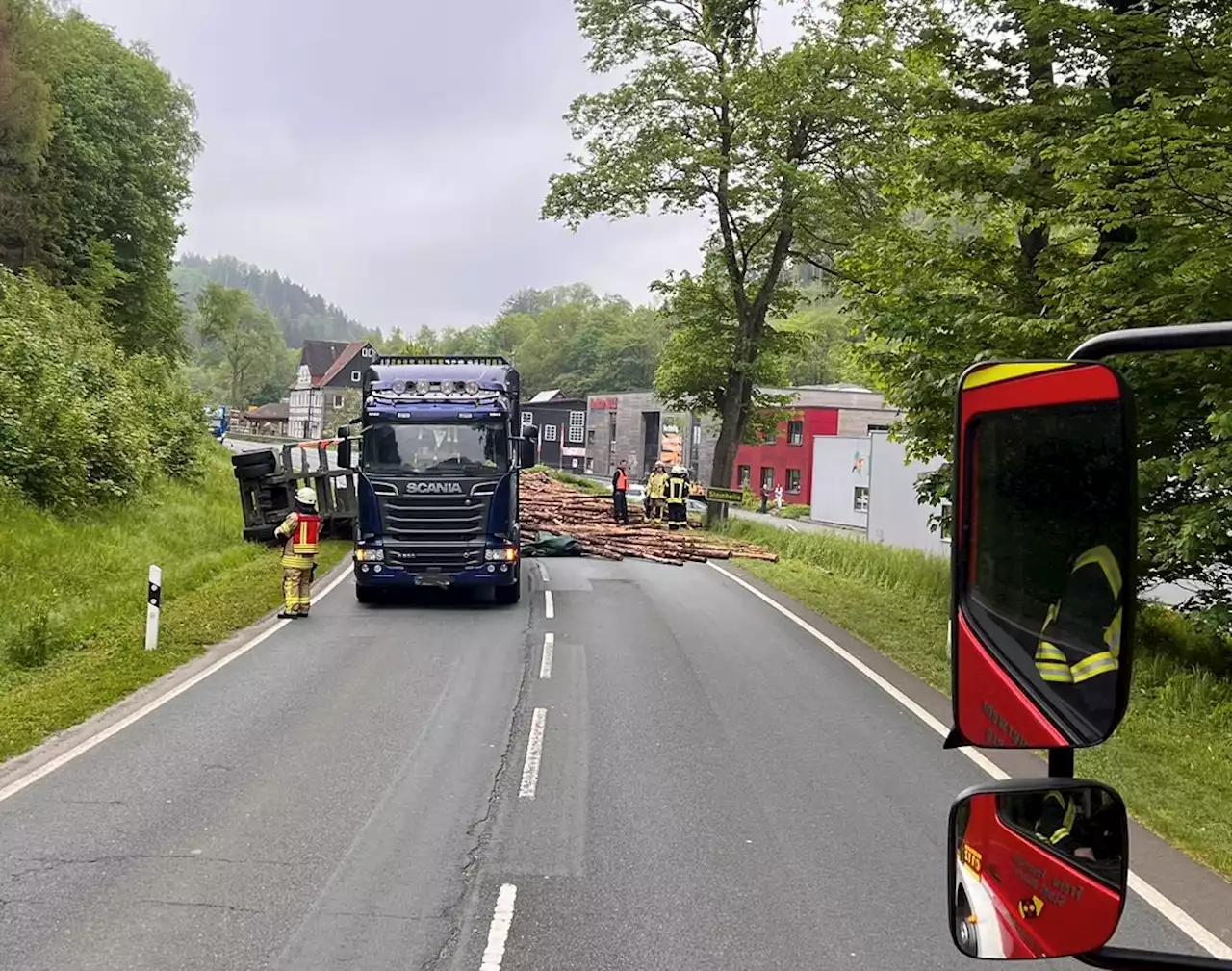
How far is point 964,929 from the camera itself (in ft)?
6.27

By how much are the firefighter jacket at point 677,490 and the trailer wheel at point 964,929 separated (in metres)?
29.1

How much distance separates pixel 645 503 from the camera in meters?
32.8

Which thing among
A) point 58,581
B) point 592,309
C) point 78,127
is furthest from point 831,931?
point 592,309

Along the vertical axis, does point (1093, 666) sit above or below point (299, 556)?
above

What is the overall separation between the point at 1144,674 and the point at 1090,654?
37.8 ft

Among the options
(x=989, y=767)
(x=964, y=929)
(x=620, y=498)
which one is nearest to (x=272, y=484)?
(x=620, y=498)

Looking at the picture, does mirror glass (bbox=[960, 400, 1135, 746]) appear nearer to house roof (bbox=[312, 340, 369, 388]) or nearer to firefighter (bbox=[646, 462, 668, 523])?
firefighter (bbox=[646, 462, 668, 523])

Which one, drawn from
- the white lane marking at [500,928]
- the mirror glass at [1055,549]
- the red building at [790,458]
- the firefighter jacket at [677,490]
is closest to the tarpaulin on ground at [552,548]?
the firefighter jacket at [677,490]

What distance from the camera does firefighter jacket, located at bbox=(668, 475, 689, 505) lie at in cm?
3117

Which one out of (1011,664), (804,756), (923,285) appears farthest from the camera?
(923,285)

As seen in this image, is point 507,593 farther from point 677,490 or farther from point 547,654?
point 677,490

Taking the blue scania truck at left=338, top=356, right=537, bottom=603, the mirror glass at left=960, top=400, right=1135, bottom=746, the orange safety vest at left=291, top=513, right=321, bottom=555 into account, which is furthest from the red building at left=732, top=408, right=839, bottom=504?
the mirror glass at left=960, top=400, right=1135, bottom=746

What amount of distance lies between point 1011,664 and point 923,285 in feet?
40.6

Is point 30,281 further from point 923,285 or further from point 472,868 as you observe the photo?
point 472,868
